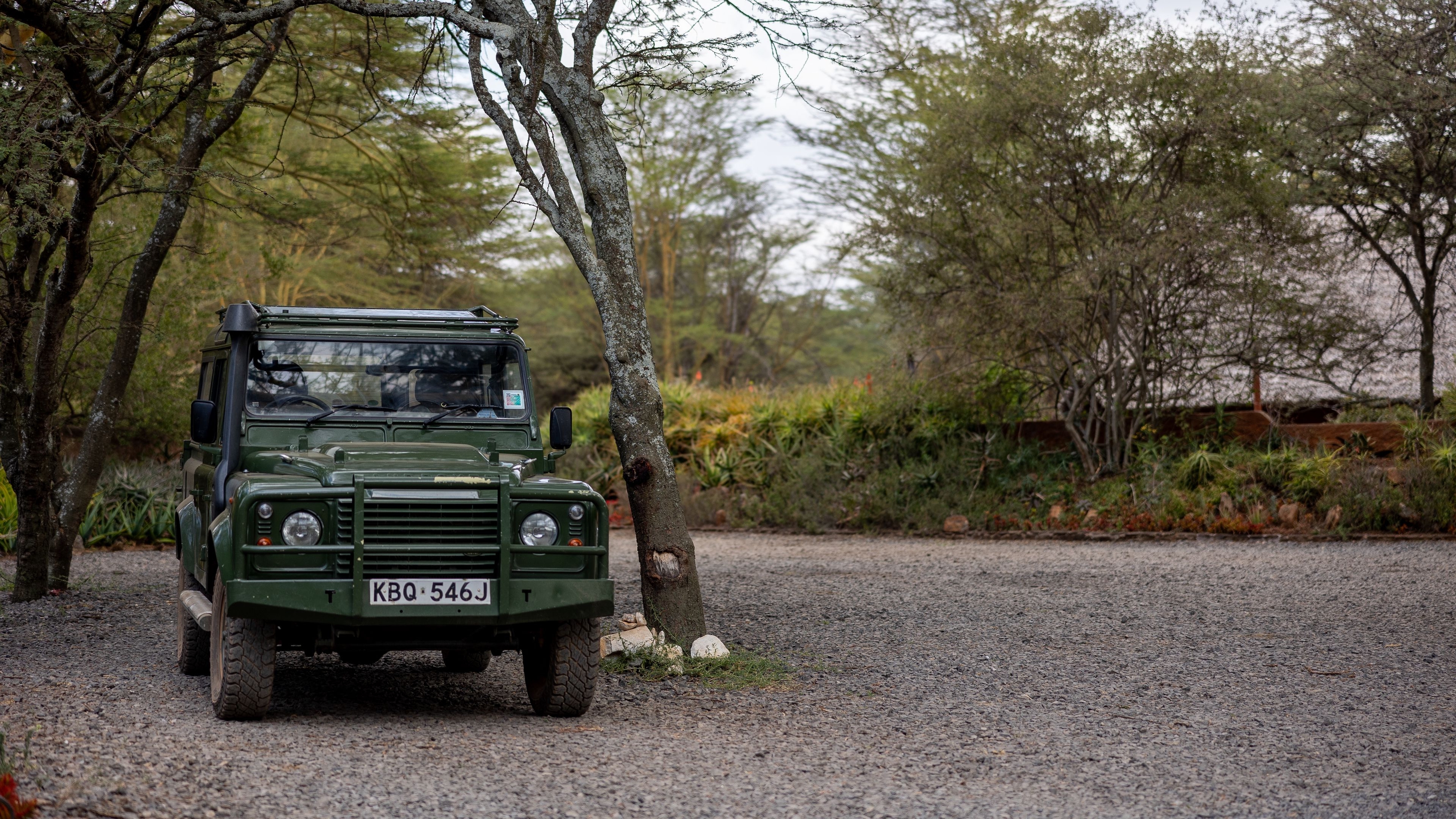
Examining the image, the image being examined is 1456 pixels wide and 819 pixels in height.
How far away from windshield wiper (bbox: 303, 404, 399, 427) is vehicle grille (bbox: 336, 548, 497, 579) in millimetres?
1215

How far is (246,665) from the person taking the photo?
5035mm

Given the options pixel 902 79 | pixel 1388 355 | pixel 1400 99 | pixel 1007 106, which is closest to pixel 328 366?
pixel 1007 106

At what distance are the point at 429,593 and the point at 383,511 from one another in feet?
1.22

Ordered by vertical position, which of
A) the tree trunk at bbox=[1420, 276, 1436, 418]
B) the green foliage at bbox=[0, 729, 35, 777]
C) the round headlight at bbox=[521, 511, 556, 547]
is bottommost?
the green foliage at bbox=[0, 729, 35, 777]

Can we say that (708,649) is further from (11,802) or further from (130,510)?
(130,510)

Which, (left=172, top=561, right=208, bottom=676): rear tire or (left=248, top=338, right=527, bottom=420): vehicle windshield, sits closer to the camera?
(left=248, top=338, right=527, bottom=420): vehicle windshield

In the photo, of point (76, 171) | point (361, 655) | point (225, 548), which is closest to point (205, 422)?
point (225, 548)

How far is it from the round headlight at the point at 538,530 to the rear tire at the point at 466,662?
6.09 ft

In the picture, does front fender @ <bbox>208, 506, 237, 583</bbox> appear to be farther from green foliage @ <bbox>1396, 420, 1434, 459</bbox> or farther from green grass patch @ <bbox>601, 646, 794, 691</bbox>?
green foliage @ <bbox>1396, 420, 1434, 459</bbox>

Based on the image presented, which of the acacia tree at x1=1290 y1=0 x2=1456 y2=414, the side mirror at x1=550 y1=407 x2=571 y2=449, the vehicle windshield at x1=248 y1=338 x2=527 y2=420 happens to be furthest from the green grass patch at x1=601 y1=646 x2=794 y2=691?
the acacia tree at x1=1290 y1=0 x2=1456 y2=414

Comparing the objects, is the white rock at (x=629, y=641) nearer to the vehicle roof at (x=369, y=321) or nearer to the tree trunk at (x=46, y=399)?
the vehicle roof at (x=369, y=321)

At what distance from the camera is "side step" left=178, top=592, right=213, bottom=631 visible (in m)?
5.48

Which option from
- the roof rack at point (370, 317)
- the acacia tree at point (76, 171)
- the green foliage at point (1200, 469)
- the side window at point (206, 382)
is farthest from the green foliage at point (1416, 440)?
the side window at point (206, 382)

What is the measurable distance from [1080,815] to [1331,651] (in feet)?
12.3
